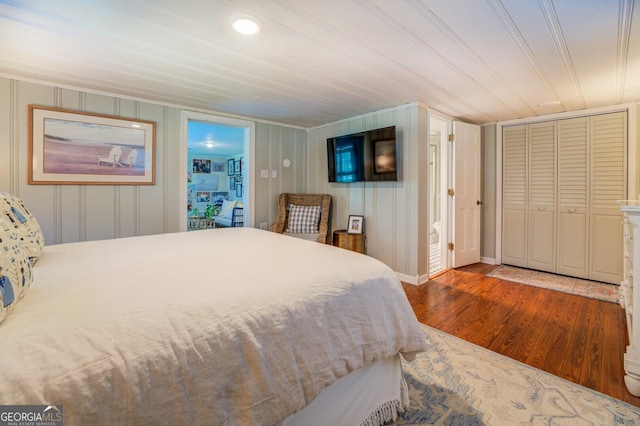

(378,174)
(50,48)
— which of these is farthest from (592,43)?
(50,48)

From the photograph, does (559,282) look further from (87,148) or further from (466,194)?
(87,148)

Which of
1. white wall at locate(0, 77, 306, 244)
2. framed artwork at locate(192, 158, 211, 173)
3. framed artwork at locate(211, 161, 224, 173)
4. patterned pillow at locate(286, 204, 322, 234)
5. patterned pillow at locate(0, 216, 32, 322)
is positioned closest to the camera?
A: patterned pillow at locate(0, 216, 32, 322)

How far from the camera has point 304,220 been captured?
165 inches

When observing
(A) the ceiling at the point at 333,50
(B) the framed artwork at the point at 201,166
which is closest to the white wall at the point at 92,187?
(A) the ceiling at the point at 333,50

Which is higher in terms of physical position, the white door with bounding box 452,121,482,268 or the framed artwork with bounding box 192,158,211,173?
the framed artwork with bounding box 192,158,211,173

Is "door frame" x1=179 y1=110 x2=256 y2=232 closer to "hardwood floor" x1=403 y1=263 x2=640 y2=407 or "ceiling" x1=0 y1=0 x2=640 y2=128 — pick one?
"ceiling" x1=0 y1=0 x2=640 y2=128

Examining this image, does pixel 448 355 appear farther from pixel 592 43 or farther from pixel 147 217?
pixel 147 217

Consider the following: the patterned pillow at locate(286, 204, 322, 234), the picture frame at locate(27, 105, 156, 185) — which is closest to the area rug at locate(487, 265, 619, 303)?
the patterned pillow at locate(286, 204, 322, 234)

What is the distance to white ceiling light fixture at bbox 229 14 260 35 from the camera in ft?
5.48

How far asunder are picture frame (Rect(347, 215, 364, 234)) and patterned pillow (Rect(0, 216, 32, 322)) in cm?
326

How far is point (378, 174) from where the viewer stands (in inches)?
144

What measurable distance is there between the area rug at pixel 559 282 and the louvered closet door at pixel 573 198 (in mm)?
214

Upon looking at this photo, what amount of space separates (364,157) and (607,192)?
292cm

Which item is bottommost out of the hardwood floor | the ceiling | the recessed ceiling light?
the hardwood floor
